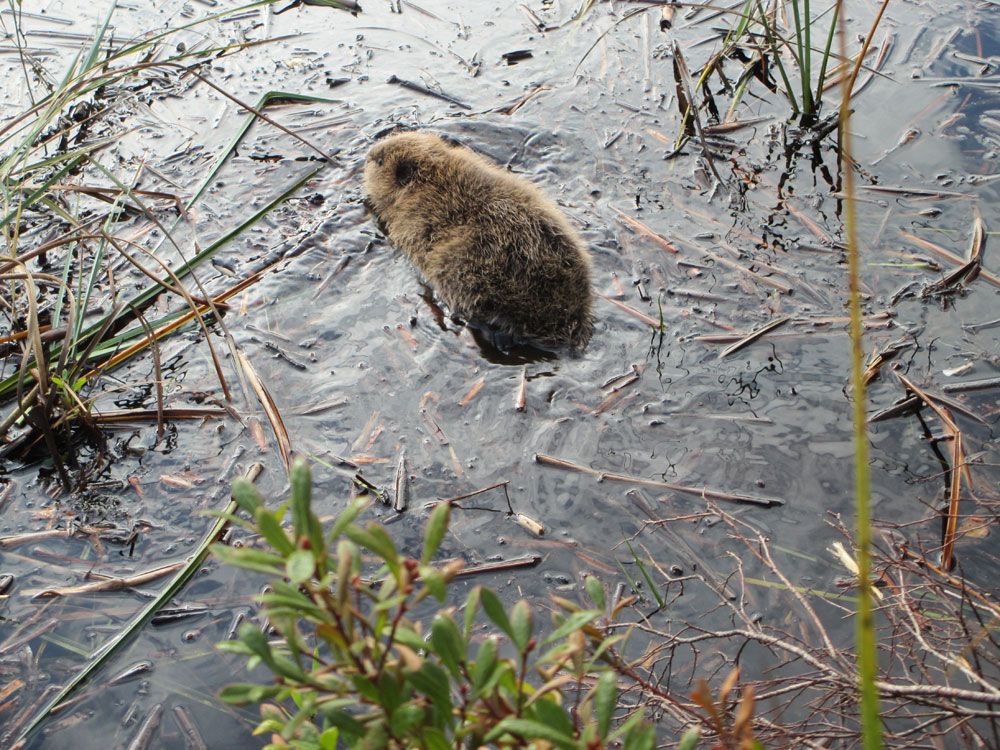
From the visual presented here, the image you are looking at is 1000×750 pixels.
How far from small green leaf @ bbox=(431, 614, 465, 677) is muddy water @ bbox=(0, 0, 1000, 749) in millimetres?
1253

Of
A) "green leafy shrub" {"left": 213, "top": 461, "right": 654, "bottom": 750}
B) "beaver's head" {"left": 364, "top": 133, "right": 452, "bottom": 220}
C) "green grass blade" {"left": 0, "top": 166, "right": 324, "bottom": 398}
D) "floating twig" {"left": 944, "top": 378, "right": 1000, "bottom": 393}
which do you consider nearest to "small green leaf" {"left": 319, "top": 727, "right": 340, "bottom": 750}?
"green leafy shrub" {"left": 213, "top": 461, "right": 654, "bottom": 750}

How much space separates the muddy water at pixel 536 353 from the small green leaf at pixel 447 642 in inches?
49.3

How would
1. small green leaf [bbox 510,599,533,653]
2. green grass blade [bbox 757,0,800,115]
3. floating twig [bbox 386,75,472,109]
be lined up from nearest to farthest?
small green leaf [bbox 510,599,533,653]
green grass blade [bbox 757,0,800,115]
floating twig [bbox 386,75,472,109]

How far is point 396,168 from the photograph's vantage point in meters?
4.52

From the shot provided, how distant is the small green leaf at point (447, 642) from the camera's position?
1.31 m

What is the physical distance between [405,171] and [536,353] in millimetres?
1484

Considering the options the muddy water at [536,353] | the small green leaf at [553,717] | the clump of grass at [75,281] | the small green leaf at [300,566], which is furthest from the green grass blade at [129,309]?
the small green leaf at [553,717]

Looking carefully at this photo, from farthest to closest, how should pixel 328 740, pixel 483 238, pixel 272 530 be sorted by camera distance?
pixel 483 238
pixel 328 740
pixel 272 530

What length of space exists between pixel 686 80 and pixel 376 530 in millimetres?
4084

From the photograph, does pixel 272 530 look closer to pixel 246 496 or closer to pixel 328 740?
pixel 246 496

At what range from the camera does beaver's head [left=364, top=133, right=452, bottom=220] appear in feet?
14.6

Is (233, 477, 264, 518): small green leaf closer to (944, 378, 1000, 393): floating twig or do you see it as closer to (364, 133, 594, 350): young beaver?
(364, 133, 594, 350): young beaver

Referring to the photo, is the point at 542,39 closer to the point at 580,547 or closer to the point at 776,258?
the point at 776,258

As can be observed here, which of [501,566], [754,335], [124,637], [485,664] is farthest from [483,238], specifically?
[485,664]
